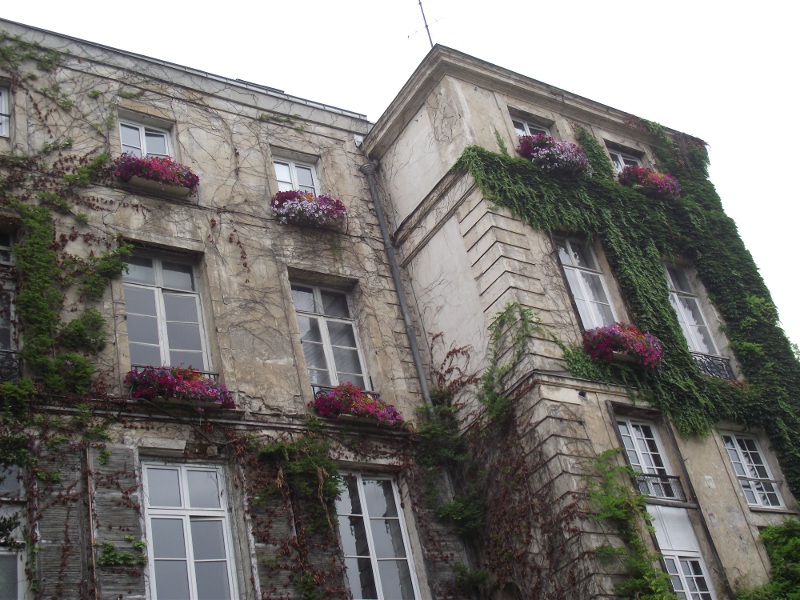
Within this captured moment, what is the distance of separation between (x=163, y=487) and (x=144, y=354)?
1856 millimetres

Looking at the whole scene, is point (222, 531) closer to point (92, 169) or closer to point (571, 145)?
point (92, 169)

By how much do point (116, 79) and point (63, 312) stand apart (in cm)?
461

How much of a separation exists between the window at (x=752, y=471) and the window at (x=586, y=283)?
2464 mm

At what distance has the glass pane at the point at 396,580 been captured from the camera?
35.0 feet

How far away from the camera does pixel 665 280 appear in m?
14.0

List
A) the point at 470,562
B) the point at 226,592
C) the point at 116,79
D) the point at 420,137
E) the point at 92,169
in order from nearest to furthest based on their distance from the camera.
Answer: the point at 226,592 → the point at 470,562 → the point at 92,169 → the point at 116,79 → the point at 420,137

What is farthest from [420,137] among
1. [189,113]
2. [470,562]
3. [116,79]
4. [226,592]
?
[226,592]

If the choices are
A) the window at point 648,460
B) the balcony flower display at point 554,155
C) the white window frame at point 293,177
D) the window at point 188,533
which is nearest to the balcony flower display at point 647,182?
the balcony flower display at point 554,155

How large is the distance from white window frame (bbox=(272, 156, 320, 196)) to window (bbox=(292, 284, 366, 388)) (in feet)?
6.50

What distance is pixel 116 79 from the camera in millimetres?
13594

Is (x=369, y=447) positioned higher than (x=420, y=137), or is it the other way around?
(x=420, y=137)

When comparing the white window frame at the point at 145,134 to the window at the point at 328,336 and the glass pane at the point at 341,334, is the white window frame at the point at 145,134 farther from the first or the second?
the glass pane at the point at 341,334

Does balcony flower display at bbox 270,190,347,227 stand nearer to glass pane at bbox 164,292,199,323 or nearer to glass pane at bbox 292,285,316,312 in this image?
glass pane at bbox 292,285,316,312

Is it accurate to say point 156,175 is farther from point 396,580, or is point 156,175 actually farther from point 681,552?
point 681,552
